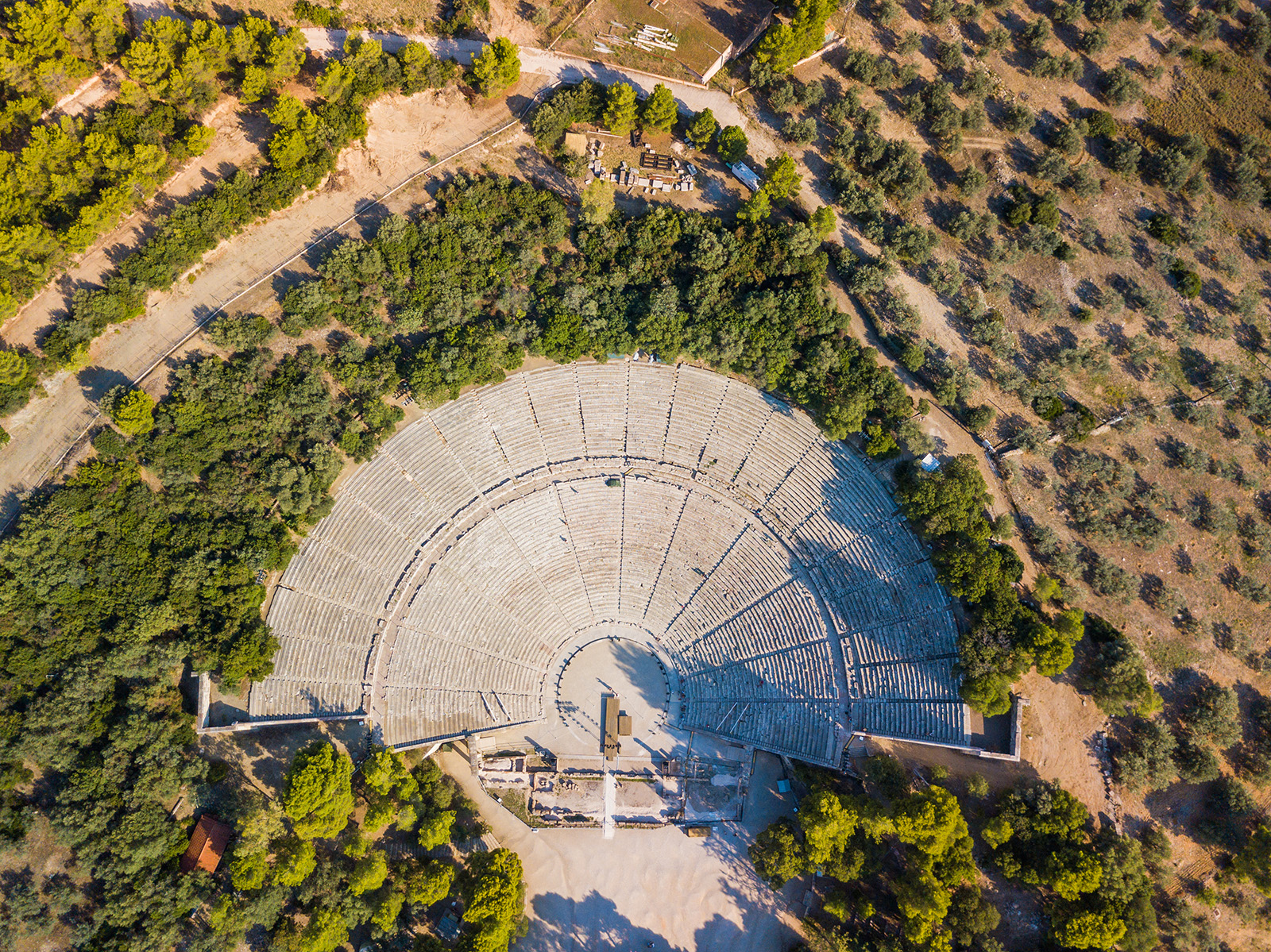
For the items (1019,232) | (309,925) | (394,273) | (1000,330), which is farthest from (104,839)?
(1019,232)

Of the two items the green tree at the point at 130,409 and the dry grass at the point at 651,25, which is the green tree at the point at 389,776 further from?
the dry grass at the point at 651,25

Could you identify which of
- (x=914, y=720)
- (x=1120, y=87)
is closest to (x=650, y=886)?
(x=914, y=720)

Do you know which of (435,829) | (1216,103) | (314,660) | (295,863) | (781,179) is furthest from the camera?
(1216,103)

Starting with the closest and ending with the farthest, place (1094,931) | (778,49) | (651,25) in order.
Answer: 1. (1094,931)
2. (778,49)
3. (651,25)

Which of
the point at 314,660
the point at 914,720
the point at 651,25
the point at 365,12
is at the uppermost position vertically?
the point at 651,25

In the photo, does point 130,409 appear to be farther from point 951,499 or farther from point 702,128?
point 951,499

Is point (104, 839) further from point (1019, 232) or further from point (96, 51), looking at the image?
point (1019, 232)

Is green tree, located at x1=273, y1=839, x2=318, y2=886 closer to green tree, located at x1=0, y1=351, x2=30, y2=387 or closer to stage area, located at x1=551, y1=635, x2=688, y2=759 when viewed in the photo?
stage area, located at x1=551, y1=635, x2=688, y2=759
